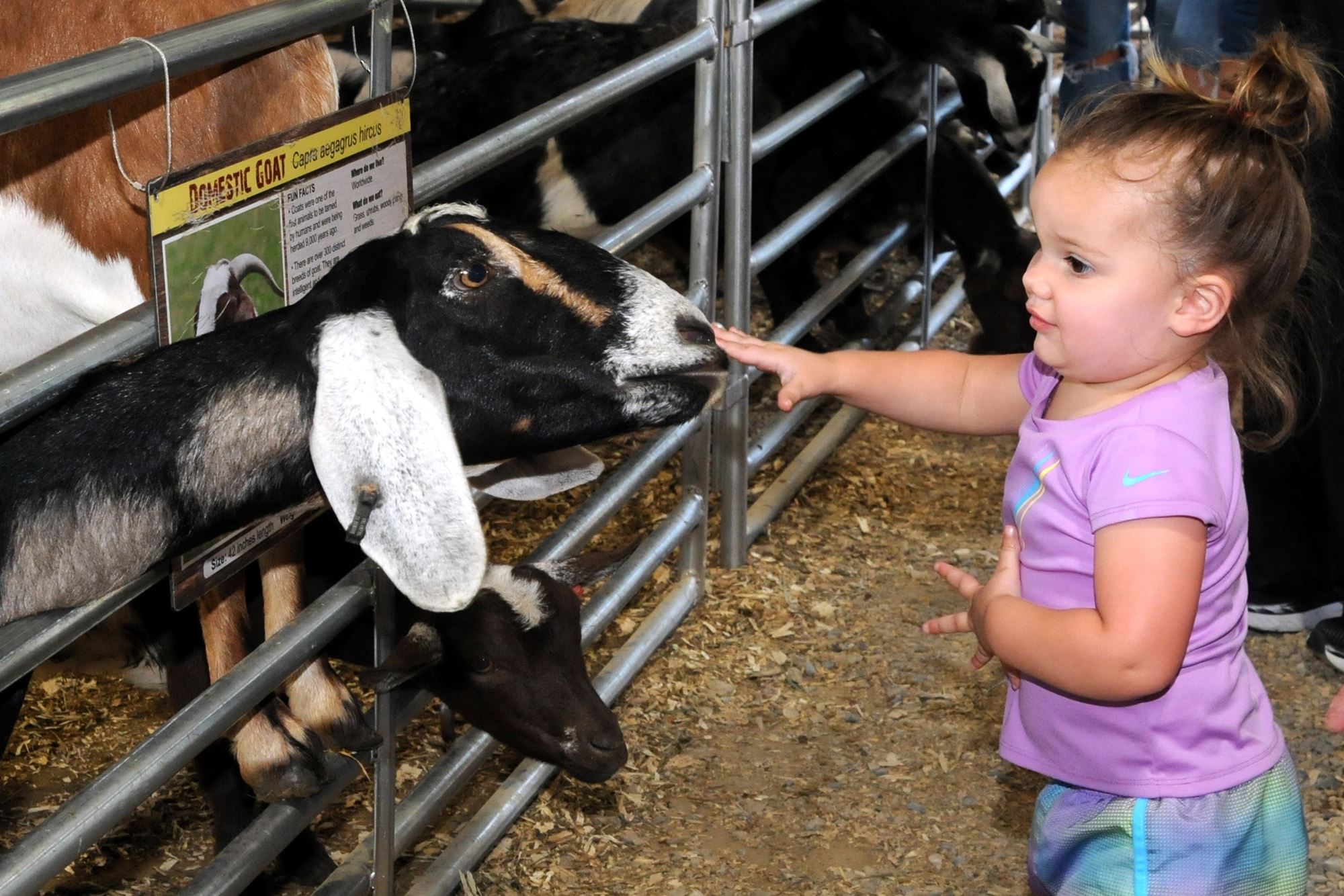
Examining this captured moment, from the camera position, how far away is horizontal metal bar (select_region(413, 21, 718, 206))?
6.98ft

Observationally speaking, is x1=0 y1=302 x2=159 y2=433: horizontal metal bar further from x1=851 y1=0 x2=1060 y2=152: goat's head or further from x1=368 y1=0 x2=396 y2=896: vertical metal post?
x1=851 y1=0 x2=1060 y2=152: goat's head

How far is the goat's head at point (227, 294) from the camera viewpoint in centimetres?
173

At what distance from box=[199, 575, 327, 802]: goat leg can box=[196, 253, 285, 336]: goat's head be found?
1.66 feet

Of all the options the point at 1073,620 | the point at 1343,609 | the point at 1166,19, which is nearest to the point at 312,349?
the point at 1073,620

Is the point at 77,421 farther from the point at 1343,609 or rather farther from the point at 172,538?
the point at 1343,609

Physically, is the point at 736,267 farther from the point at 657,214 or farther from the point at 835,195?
the point at 835,195

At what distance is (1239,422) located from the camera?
4.20 m

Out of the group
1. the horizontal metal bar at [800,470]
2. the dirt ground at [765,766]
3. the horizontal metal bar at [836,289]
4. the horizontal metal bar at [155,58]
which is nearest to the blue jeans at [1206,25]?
the horizontal metal bar at [836,289]

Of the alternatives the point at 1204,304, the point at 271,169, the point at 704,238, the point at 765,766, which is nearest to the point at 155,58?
the point at 271,169

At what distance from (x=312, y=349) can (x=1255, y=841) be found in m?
1.18

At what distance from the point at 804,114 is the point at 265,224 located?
2157 mm

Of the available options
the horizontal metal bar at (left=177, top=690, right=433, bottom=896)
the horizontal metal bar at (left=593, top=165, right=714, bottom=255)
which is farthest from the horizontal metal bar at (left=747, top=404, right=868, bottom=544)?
the horizontal metal bar at (left=177, top=690, right=433, bottom=896)

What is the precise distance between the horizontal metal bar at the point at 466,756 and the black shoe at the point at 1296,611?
129 cm

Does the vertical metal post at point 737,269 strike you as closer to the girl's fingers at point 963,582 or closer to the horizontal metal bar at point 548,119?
the horizontal metal bar at point 548,119
